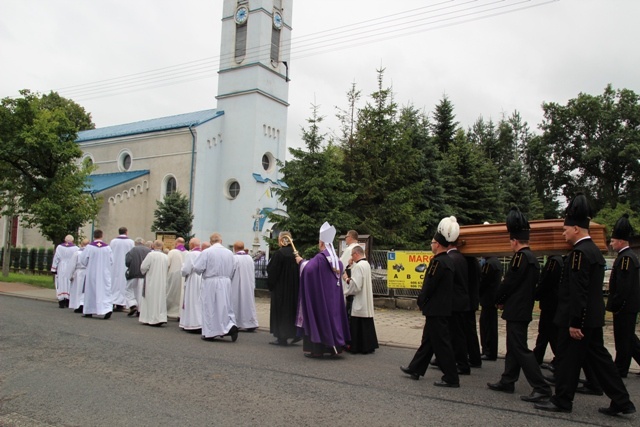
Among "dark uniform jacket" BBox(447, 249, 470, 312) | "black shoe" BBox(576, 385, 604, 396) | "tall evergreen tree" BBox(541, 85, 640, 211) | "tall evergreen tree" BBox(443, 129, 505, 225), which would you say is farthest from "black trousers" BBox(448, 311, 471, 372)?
"tall evergreen tree" BBox(541, 85, 640, 211)

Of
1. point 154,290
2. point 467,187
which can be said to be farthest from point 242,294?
point 467,187

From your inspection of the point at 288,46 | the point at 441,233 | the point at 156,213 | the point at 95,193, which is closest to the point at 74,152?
the point at 156,213

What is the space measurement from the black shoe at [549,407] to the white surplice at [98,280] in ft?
33.3

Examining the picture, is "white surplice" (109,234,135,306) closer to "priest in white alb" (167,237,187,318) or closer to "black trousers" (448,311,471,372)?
"priest in white alb" (167,237,187,318)

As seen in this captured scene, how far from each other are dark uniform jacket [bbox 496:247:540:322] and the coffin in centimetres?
96

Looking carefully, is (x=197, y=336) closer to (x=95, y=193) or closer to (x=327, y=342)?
(x=327, y=342)

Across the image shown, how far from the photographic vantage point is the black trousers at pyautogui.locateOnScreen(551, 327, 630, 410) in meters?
5.35

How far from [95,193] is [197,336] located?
2335cm

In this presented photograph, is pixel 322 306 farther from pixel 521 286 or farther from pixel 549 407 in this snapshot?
pixel 549 407

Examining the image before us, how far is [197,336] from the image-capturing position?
10031 mm

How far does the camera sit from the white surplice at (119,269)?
13484 millimetres

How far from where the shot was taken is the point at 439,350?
20.9ft

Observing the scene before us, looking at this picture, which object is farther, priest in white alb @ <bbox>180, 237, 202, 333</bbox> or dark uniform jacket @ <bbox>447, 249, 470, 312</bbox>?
priest in white alb @ <bbox>180, 237, 202, 333</bbox>

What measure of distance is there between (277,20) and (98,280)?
29.6m
